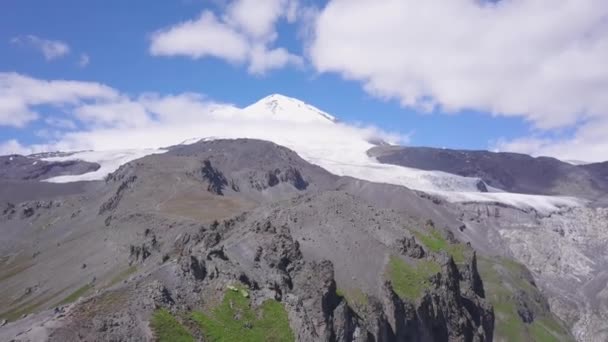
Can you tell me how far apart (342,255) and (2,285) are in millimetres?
127636

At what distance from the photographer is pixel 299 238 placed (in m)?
123

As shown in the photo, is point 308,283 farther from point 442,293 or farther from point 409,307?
point 442,293

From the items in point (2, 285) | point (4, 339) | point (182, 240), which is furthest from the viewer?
point (2, 285)

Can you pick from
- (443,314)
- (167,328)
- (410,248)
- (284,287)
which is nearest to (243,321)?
(167,328)

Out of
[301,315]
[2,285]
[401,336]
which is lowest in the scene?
[2,285]

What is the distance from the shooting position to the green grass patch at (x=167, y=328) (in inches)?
2867

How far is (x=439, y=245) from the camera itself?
497 ft

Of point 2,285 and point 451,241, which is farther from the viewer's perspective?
point 2,285

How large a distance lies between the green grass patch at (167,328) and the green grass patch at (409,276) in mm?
52231

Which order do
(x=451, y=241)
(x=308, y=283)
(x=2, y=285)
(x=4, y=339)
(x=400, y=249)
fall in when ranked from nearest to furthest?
1. (x=4, y=339)
2. (x=308, y=283)
3. (x=400, y=249)
4. (x=451, y=241)
5. (x=2, y=285)

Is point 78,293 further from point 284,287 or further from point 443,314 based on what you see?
point 443,314

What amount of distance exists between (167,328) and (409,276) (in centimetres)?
6179

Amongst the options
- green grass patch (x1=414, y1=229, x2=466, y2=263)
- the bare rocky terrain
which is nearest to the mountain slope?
the bare rocky terrain

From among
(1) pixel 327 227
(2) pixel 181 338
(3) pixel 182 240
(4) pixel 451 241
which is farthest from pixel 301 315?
(4) pixel 451 241
